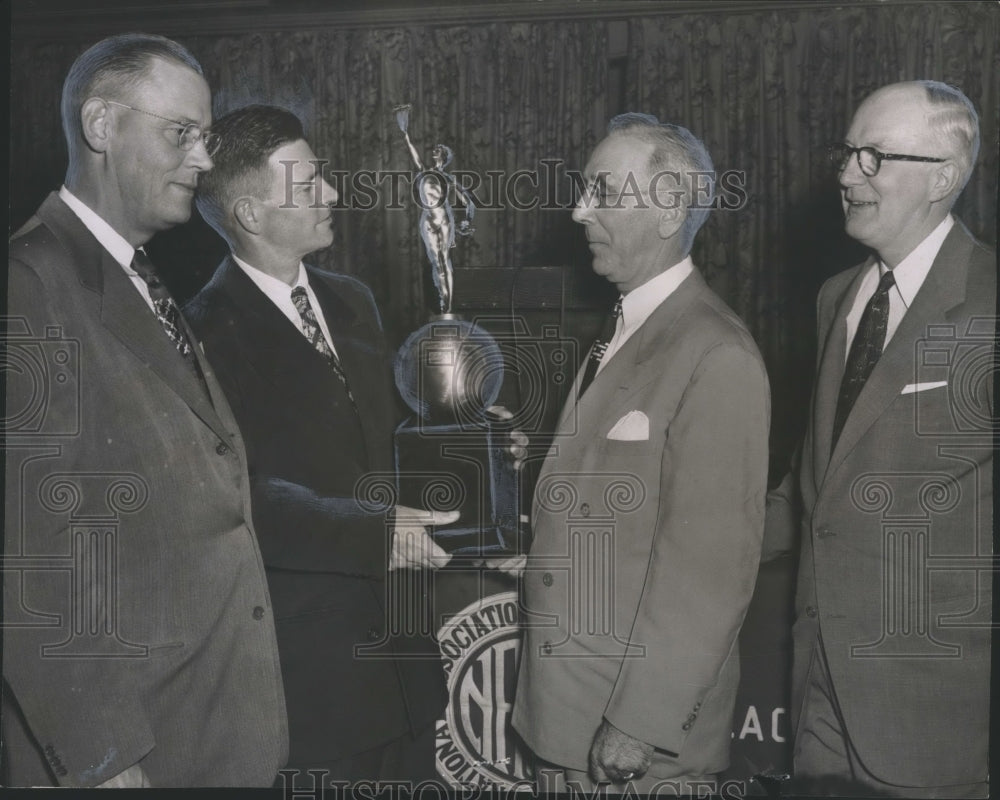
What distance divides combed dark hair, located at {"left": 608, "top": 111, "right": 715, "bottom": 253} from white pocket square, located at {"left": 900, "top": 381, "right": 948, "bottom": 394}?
0.72 m

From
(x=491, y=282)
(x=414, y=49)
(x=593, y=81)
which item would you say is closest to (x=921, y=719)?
(x=491, y=282)

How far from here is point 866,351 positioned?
3191 mm

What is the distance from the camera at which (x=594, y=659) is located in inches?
126

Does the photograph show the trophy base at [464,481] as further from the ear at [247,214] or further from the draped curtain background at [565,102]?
the ear at [247,214]

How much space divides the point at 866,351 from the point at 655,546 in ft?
2.67

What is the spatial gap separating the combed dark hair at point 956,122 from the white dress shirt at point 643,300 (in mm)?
787

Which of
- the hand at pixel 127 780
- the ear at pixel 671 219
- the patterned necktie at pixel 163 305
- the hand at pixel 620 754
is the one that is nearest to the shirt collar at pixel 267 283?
the patterned necktie at pixel 163 305

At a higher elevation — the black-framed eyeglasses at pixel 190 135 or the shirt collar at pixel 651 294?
the black-framed eyeglasses at pixel 190 135

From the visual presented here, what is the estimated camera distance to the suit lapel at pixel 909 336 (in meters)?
3.15

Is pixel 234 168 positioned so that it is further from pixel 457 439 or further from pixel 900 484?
pixel 900 484

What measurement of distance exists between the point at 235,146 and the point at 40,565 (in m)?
1.33

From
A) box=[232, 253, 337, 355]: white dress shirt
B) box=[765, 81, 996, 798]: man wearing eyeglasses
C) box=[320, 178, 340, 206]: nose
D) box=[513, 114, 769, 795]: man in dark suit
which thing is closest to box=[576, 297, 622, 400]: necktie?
box=[513, 114, 769, 795]: man in dark suit

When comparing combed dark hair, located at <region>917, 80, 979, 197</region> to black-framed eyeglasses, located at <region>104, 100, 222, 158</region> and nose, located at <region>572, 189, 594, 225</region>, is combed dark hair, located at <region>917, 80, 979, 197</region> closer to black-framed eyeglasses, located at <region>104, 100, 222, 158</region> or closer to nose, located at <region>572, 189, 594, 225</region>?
nose, located at <region>572, 189, 594, 225</region>

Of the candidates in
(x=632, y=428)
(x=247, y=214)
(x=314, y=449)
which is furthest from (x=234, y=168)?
(x=632, y=428)
